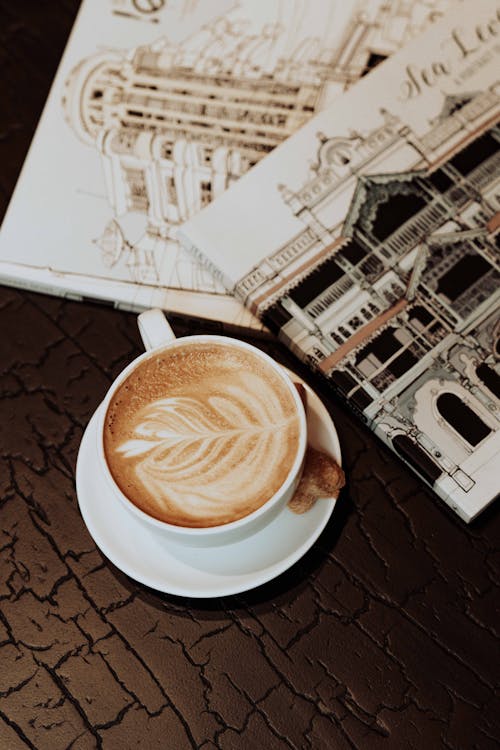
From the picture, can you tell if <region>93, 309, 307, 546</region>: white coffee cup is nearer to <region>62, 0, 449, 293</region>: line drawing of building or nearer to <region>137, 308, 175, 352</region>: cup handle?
<region>137, 308, 175, 352</region>: cup handle

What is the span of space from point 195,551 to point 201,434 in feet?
0.35

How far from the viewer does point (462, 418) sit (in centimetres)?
67

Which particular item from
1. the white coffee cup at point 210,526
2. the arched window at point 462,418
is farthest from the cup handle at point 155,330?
the arched window at point 462,418

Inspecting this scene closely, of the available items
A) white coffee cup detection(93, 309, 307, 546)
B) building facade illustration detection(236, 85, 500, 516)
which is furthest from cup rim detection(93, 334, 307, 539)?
building facade illustration detection(236, 85, 500, 516)

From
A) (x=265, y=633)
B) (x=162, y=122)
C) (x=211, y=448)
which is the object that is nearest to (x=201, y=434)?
(x=211, y=448)

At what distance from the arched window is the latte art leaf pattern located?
0.17 m

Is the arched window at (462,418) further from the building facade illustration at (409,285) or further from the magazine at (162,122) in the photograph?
the magazine at (162,122)

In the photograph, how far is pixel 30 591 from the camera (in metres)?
0.67

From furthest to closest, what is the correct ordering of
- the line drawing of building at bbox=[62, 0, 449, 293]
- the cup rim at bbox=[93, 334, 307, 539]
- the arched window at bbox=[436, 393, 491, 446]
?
the line drawing of building at bbox=[62, 0, 449, 293], the arched window at bbox=[436, 393, 491, 446], the cup rim at bbox=[93, 334, 307, 539]

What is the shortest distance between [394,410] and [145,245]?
1.04 feet

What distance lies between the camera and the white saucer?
0.61 metres

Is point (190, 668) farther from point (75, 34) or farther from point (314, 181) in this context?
point (75, 34)

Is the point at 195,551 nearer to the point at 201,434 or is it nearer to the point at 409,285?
the point at 201,434

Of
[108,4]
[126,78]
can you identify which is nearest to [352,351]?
[126,78]
